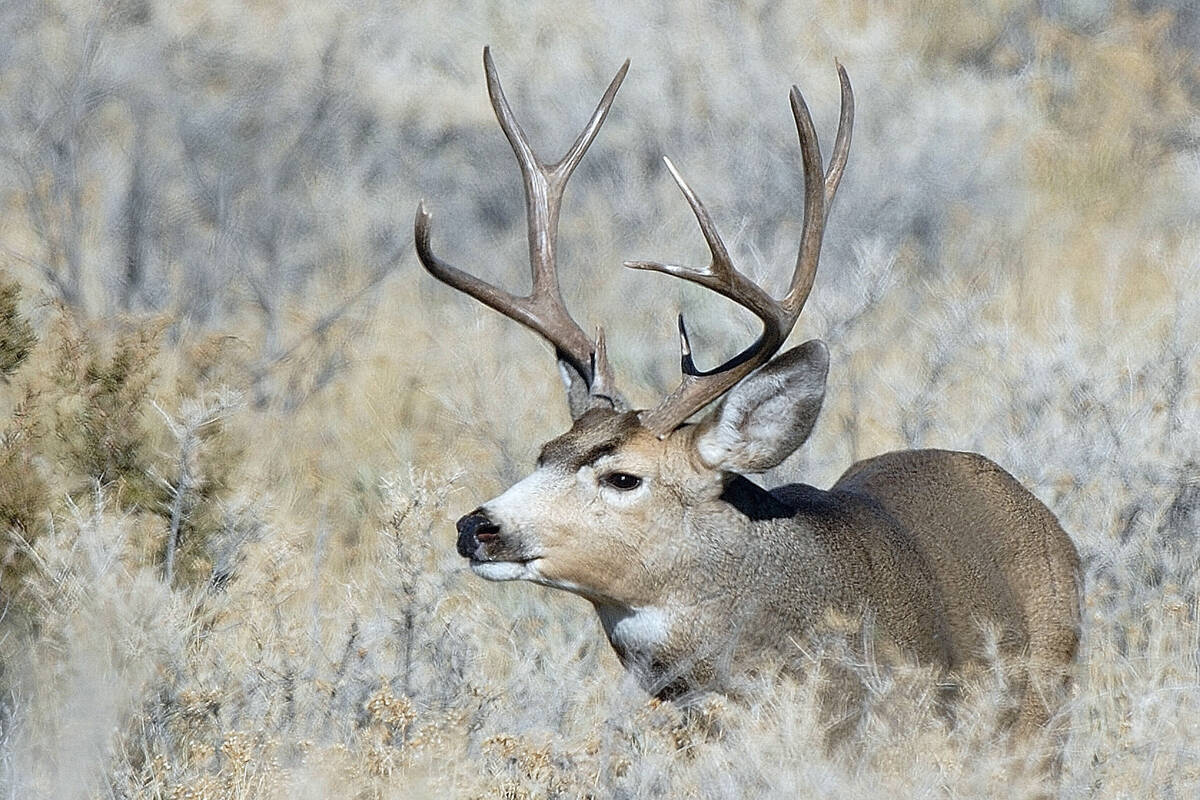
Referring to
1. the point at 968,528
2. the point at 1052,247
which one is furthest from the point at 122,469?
the point at 1052,247

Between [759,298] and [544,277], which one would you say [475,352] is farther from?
[759,298]

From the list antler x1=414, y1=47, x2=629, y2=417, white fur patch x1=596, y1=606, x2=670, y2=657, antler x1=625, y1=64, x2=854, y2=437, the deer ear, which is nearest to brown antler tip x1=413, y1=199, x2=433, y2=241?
antler x1=414, y1=47, x2=629, y2=417

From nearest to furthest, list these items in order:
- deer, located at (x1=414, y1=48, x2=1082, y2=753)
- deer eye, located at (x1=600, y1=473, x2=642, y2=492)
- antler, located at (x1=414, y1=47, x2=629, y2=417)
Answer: deer, located at (x1=414, y1=48, x2=1082, y2=753)
deer eye, located at (x1=600, y1=473, x2=642, y2=492)
antler, located at (x1=414, y1=47, x2=629, y2=417)

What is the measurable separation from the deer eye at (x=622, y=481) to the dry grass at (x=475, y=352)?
1.83ft

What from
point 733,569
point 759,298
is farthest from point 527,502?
point 759,298

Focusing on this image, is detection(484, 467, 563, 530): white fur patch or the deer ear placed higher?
the deer ear

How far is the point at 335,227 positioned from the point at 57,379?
18.4 ft

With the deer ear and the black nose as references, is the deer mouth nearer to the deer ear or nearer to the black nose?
the black nose

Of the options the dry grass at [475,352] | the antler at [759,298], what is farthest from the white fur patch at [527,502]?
the dry grass at [475,352]

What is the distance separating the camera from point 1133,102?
43.2ft

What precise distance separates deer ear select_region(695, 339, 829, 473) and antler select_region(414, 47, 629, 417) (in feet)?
1.29

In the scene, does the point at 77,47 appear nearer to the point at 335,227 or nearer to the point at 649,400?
the point at 335,227

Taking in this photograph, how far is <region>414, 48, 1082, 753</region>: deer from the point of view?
180 inches

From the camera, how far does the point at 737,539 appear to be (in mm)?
4730
